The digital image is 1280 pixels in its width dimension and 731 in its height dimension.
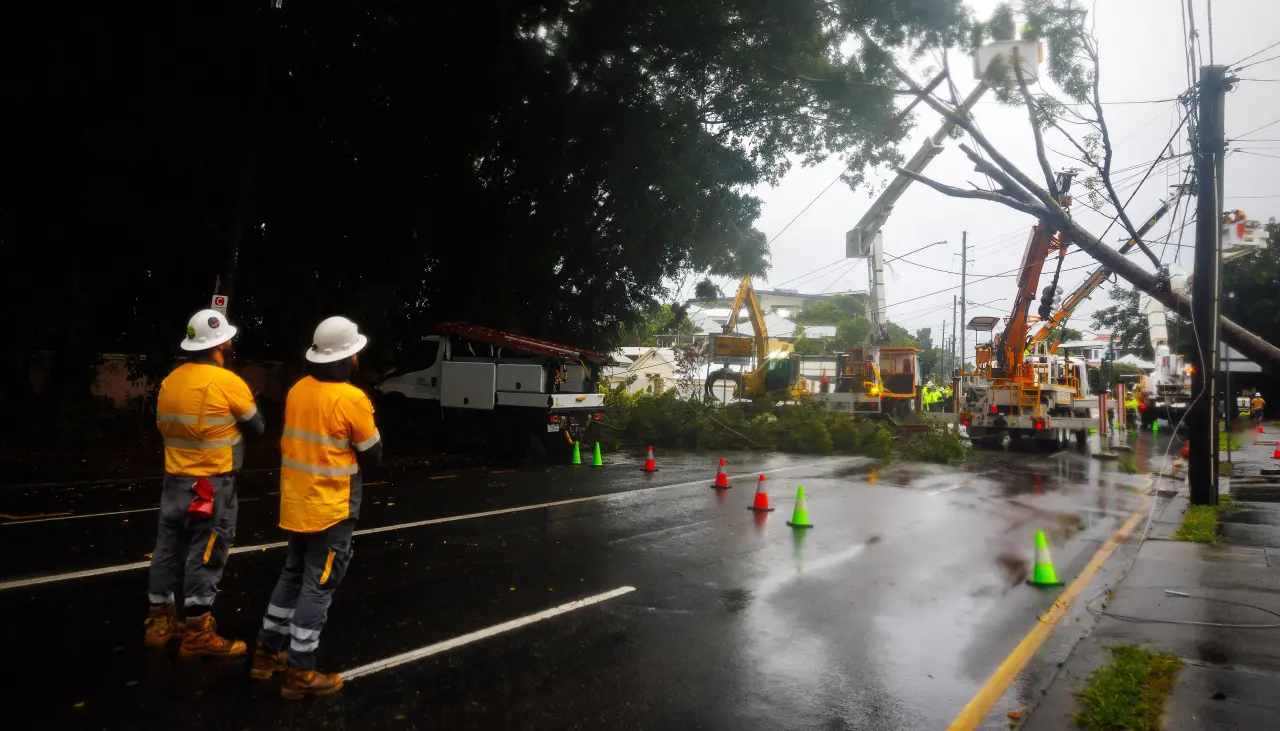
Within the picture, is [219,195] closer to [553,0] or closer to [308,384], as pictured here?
[553,0]

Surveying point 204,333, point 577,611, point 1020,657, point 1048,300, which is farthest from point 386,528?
point 1048,300

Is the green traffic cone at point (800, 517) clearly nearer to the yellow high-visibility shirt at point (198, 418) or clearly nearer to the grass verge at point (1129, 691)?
the grass verge at point (1129, 691)

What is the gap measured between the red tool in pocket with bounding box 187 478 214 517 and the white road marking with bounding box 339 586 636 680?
1230mm

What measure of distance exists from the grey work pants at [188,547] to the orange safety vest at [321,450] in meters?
0.80

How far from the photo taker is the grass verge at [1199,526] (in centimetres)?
974

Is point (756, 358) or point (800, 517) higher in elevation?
point (756, 358)

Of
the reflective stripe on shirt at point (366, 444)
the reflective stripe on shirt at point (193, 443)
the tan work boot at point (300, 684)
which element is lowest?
the tan work boot at point (300, 684)

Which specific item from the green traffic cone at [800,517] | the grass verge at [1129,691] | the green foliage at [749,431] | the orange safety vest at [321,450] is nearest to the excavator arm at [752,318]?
the green foliage at [749,431]

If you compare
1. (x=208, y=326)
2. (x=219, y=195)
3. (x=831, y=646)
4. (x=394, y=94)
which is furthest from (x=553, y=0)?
(x=831, y=646)

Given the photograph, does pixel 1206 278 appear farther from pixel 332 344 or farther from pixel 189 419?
pixel 189 419

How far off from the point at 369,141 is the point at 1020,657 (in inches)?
543

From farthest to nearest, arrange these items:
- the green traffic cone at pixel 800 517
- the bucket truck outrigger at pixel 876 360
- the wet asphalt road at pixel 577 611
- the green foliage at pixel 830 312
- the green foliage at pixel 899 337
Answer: the green foliage at pixel 830 312 → the green foliage at pixel 899 337 → the bucket truck outrigger at pixel 876 360 → the green traffic cone at pixel 800 517 → the wet asphalt road at pixel 577 611

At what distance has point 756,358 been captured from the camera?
1251 inches

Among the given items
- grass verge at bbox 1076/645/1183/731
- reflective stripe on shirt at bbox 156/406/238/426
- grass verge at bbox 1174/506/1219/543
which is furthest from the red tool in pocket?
grass verge at bbox 1174/506/1219/543
